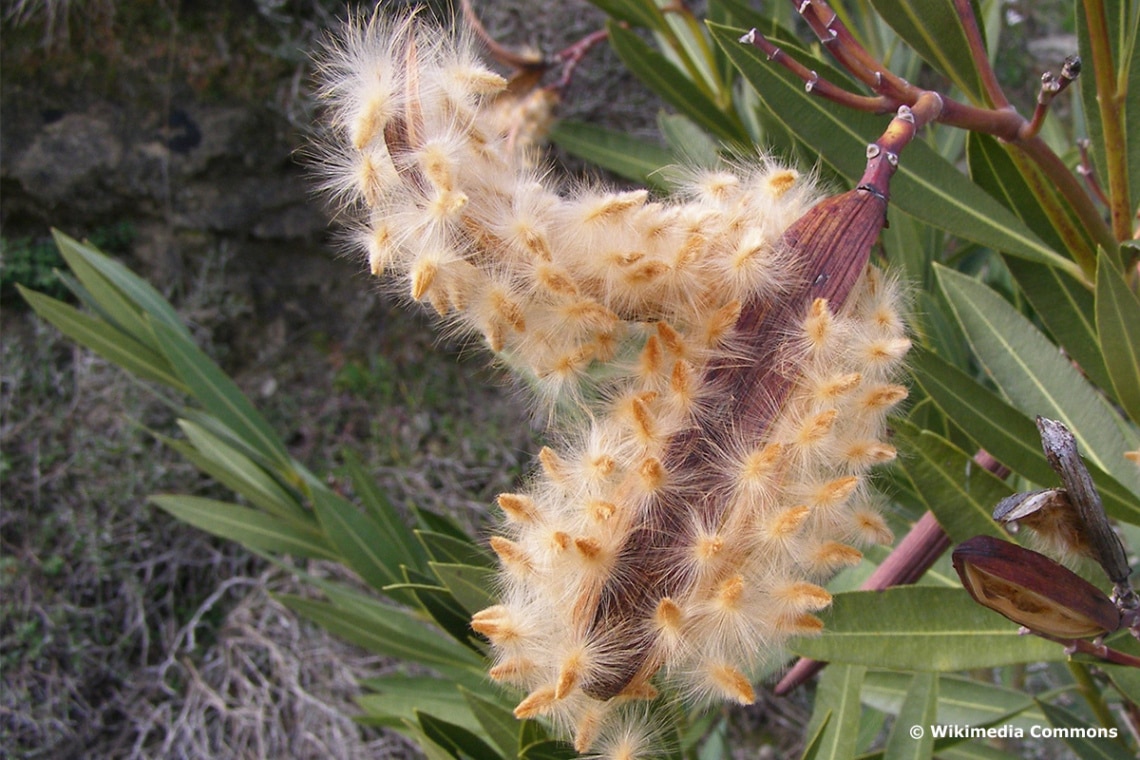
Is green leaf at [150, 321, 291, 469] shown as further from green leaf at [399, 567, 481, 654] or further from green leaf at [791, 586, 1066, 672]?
green leaf at [791, 586, 1066, 672]

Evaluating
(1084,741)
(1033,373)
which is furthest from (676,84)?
(1084,741)

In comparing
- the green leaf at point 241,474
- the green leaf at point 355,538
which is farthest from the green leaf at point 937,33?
the green leaf at point 241,474

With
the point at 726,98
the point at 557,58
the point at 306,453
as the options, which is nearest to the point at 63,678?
the point at 306,453

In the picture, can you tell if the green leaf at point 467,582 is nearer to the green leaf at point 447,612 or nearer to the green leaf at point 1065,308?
the green leaf at point 447,612

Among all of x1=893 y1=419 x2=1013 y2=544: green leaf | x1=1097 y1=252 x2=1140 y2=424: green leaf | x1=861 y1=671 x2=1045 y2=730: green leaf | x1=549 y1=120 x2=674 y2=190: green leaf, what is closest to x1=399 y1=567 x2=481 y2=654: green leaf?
x1=893 y1=419 x2=1013 y2=544: green leaf

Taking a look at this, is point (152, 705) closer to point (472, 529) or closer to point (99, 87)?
point (472, 529)

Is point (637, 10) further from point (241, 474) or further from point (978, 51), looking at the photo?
point (241, 474)
